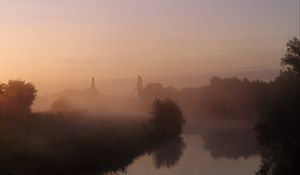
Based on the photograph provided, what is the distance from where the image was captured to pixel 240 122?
130 meters

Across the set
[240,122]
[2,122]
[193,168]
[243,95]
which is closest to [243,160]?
[193,168]

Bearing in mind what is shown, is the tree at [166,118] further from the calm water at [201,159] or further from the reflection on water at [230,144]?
the reflection on water at [230,144]

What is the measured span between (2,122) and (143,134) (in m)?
23.2

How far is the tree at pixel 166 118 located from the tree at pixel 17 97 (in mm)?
22464

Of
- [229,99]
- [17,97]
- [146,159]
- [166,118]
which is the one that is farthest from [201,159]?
[229,99]

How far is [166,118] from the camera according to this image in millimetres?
91938

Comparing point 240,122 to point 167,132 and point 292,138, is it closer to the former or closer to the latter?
point 167,132

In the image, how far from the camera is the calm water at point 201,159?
54.6 metres

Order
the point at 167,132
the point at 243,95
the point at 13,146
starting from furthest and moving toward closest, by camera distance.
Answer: the point at 243,95 → the point at 167,132 → the point at 13,146

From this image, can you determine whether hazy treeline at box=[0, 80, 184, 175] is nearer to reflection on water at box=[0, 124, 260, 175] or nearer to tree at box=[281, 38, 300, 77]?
reflection on water at box=[0, 124, 260, 175]

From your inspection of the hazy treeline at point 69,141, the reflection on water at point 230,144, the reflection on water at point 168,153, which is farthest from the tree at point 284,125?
the reflection on water at point 230,144

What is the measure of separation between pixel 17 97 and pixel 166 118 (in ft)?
88.7

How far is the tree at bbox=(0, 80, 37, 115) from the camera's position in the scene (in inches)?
3204

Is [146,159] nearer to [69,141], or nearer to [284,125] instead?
[69,141]
